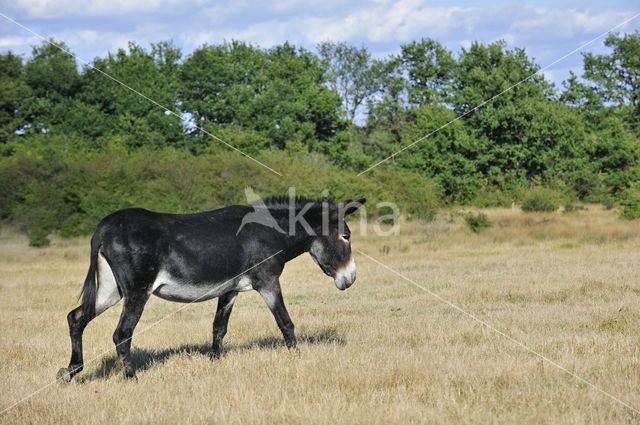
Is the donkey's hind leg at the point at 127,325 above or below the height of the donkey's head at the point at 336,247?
below

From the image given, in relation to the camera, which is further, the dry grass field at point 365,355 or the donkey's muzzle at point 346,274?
the donkey's muzzle at point 346,274

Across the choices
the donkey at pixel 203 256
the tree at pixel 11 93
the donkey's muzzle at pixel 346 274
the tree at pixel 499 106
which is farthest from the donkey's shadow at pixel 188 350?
the tree at pixel 11 93

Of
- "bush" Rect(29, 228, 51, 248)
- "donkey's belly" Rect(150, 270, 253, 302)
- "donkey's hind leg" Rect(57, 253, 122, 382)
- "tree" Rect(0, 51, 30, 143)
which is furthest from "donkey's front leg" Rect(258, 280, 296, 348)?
"tree" Rect(0, 51, 30, 143)

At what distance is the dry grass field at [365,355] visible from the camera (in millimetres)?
5324

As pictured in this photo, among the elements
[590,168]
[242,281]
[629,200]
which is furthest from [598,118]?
[242,281]

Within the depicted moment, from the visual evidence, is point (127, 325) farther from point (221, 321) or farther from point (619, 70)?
point (619, 70)

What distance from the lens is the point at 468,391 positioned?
18.9ft

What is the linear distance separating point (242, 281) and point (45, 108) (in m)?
53.2

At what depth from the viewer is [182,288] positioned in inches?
267

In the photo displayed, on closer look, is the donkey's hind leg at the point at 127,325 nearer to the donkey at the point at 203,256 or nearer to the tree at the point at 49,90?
the donkey at the point at 203,256

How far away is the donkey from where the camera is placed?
6.47 m

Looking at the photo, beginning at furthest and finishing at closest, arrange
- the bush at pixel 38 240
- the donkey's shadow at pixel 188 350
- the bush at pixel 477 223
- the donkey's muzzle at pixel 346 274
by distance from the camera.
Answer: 1. the bush at pixel 38 240
2. the bush at pixel 477 223
3. the donkey's muzzle at pixel 346 274
4. the donkey's shadow at pixel 188 350

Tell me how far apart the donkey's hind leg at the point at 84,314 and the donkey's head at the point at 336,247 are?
265cm

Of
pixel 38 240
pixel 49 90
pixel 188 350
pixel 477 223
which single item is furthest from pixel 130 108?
pixel 188 350
